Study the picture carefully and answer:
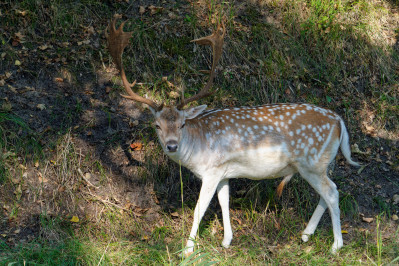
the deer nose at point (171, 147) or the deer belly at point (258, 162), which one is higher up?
the deer nose at point (171, 147)

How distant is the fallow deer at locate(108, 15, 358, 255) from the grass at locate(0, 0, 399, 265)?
1.92 ft

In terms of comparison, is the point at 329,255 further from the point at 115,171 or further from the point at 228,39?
the point at 228,39

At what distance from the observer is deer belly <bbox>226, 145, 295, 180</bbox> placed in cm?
559

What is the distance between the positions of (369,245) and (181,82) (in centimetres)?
332

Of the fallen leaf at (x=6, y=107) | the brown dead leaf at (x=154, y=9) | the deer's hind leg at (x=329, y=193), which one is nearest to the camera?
the deer's hind leg at (x=329, y=193)

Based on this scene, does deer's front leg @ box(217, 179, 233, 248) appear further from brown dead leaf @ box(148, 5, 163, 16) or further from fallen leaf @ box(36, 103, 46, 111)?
brown dead leaf @ box(148, 5, 163, 16)

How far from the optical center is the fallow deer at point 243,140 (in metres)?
5.46

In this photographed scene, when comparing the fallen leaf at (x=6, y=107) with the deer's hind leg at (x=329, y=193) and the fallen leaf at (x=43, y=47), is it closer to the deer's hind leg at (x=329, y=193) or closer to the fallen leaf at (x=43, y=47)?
the fallen leaf at (x=43, y=47)

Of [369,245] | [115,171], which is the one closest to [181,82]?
[115,171]

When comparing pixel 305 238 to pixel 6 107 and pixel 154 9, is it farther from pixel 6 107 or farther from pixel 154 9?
pixel 154 9

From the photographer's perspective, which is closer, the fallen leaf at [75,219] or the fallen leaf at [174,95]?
the fallen leaf at [75,219]

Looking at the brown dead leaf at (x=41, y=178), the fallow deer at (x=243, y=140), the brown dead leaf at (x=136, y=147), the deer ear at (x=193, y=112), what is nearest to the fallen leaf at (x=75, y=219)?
the brown dead leaf at (x=41, y=178)

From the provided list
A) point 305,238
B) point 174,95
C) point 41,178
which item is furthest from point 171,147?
point 305,238

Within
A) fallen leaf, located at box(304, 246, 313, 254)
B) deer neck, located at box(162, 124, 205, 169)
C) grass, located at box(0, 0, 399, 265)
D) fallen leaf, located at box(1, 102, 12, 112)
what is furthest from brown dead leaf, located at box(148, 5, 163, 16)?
fallen leaf, located at box(304, 246, 313, 254)
